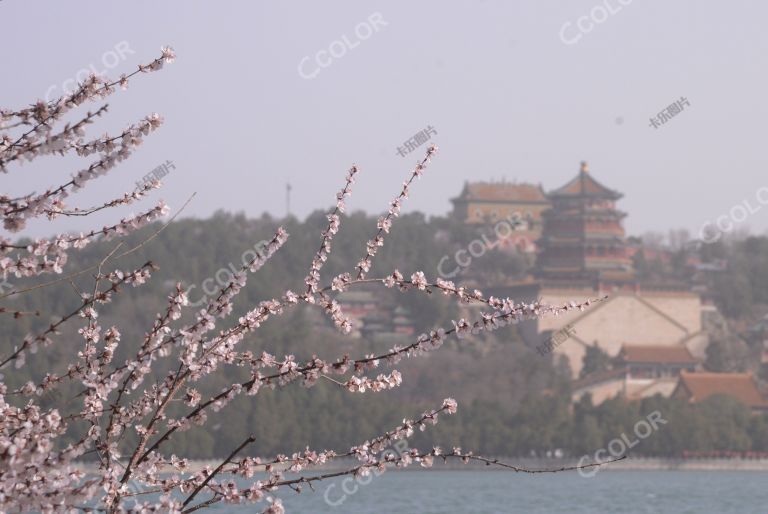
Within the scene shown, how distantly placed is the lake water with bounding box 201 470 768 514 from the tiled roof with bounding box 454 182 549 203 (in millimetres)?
41790

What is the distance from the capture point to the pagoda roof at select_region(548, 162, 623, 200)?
8219cm

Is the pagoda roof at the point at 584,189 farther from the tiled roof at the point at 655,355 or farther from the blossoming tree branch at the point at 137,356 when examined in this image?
the blossoming tree branch at the point at 137,356

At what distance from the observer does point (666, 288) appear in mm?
74938

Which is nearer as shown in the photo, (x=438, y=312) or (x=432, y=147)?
(x=432, y=147)

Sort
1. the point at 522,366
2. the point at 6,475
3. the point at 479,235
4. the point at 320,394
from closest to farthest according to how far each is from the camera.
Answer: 1. the point at 6,475
2. the point at 320,394
3. the point at 522,366
4. the point at 479,235

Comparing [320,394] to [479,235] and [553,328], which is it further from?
[479,235]

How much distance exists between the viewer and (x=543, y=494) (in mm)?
53031

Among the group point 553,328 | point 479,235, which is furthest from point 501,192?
point 553,328

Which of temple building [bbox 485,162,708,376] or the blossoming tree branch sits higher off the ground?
temple building [bbox 485,162,708,376]

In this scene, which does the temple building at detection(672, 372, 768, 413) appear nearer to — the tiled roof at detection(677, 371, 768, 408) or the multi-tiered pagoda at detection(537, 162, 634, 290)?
the tiled roof at detection(677, 371, 768, 408)

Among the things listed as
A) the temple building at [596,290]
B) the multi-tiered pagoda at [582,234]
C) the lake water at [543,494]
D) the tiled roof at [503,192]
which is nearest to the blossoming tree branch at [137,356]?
the lake water at [543,494]

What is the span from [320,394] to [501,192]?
5826 cm

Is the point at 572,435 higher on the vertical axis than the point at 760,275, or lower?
lower

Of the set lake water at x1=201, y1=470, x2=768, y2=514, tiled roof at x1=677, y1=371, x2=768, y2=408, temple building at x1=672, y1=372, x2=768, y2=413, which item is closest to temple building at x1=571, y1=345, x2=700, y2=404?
temple building at x1=672, y1=372, x2=768, y2=413
